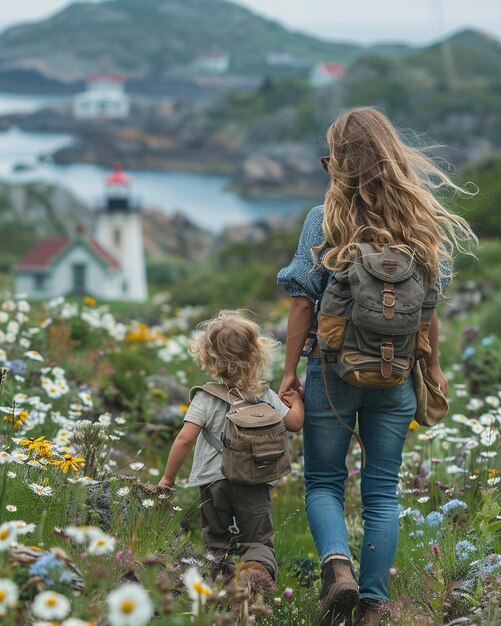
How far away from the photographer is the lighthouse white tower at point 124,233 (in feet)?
141

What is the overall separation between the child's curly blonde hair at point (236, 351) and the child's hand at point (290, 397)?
10 centimetres

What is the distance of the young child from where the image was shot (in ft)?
12.1

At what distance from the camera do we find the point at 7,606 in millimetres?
2129

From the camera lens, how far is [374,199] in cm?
359

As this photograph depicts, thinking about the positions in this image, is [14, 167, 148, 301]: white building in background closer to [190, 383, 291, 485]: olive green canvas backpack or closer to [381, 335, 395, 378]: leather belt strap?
[190, 383, 291, 485]: olive green canvas backpack

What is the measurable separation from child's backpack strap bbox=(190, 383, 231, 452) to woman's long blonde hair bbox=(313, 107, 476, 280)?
0.63 m

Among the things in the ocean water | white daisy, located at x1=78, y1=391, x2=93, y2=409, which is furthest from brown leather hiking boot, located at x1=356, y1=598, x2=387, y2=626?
the ocean water

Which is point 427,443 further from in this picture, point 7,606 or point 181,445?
point 7,606

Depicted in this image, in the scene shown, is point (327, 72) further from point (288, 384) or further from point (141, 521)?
point (141, 521)

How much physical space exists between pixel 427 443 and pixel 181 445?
2504 mm

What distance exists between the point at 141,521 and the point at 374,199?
4.67 ft

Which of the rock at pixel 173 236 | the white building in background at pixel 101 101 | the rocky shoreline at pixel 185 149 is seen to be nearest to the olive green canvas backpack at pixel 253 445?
the rock at pixel 173 236

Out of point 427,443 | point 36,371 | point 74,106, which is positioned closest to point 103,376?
point 36,371

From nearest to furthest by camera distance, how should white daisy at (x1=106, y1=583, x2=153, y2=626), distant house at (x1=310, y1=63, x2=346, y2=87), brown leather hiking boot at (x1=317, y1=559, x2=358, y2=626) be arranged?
white daisy at (x1=106, y1=583, x2=153, y2=626) → brown leather hiking boot at (x1=317, y1=559, x2=358, y2=626) → distant house at (x1=310, y1=63, x2=346, y2=87)
